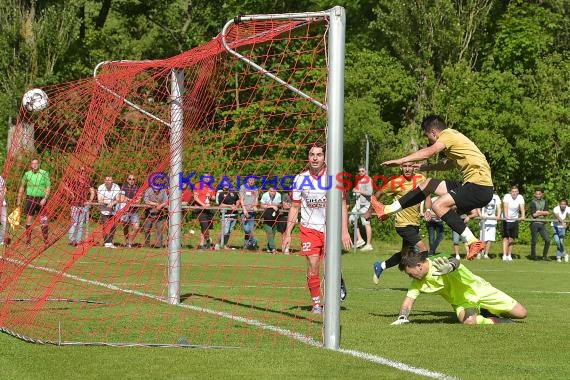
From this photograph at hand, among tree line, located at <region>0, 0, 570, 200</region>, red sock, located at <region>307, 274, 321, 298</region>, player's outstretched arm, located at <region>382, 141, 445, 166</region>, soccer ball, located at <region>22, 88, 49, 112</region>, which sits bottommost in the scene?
red sock, located at <region>307, 274, 321, 298</region>

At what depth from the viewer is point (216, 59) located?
1177cm

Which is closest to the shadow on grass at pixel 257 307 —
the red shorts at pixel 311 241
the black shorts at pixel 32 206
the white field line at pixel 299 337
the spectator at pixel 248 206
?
the white field line at pixel 299 337

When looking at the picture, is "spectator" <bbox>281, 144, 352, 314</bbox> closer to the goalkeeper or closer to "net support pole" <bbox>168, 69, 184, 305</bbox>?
the goalkeeper

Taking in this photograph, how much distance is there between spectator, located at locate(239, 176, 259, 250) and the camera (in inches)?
719

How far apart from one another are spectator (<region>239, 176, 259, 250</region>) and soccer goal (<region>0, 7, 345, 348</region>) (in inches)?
64.7

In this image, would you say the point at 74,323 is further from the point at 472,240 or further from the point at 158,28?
the point at 158,28

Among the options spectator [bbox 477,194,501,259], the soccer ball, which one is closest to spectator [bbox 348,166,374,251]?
spectator [bbox 477,194,501,259]

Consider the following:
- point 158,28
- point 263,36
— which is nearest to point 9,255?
point 263,36

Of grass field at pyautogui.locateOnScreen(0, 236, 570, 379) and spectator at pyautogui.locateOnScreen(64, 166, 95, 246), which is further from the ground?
spectator at pyautogui.locateOnScreen(64, 166, 95, 246)

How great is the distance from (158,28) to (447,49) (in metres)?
14.4

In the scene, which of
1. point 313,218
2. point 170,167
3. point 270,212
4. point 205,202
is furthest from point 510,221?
point 313,218

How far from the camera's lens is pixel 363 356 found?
876 centimetres

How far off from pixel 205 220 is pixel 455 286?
9.37m

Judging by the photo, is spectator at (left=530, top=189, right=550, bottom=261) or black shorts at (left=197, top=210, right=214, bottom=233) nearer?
black shorts at (left=197, top=210, right=214, bottom=233)
